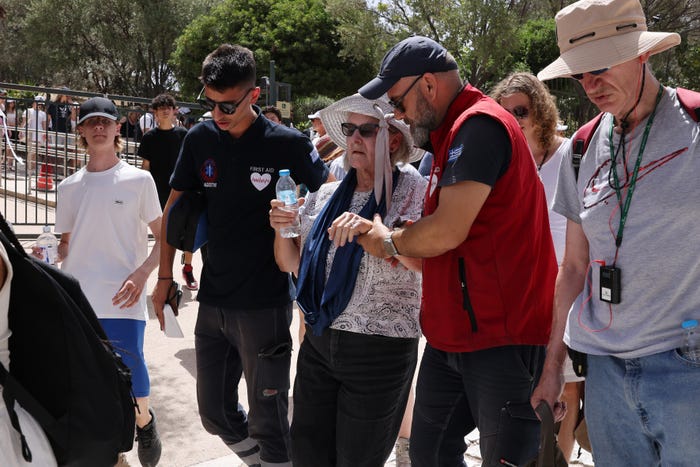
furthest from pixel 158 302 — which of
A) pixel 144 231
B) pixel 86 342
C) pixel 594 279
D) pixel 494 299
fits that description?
pixel 594 279

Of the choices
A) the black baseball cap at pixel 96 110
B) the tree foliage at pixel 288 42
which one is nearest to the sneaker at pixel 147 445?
the black baseball cap at pixel 96 110

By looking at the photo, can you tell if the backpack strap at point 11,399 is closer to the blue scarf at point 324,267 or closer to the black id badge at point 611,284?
the blue scarf at point 324,267

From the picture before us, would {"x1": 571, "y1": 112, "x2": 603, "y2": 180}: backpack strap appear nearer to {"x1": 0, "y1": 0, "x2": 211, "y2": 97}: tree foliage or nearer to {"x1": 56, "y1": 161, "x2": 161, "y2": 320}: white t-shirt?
{"x1": 56, "y1": 161, "x2": 161, "y2": 320}: white t-shirt

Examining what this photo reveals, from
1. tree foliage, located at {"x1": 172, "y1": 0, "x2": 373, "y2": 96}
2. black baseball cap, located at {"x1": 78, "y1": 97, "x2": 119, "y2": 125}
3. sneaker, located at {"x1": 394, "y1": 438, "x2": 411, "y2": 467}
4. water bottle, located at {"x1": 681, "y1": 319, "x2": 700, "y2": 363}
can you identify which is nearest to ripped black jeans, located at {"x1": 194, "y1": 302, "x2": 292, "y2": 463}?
sneaker, located at {"x1": 394, "y1": 438, "x2": 411, "y2": 467}

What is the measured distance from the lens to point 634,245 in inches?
88.7

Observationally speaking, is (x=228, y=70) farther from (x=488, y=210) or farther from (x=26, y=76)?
(x=26, y=76)

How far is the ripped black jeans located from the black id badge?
1.80 m

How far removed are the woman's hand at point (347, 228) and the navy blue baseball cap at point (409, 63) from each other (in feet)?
1.55

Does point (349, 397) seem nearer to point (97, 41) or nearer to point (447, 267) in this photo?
point (447, 267)

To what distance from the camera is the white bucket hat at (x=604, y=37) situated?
2262 millimetres

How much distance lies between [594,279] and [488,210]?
0.43 m

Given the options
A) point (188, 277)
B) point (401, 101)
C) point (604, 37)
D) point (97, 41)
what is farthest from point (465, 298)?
point (97, 41)

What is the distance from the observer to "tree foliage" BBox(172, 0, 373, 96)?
3334cm

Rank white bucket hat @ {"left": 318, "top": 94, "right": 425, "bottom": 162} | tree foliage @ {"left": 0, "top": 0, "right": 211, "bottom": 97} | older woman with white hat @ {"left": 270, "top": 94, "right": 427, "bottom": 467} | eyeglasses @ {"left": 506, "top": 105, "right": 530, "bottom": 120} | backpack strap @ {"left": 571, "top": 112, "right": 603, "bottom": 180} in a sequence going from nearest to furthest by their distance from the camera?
backpack strap @ {"left": 571, "top": 112, "right": 603, "bottom": 180} → older woman with white hat @ {"left": 270, "top": 94, "right": 427, "bottom": 467} → white bucket hat @ {"left": 318, "top": 94, "right": 425, "bottom": 162} → eyeglasses @ {"left": 506, "top": 105, "right": 530, "bottom": 120} → tree foliage @ {"left": 0, "top": 0, "right": 211, "bottom": 97}
